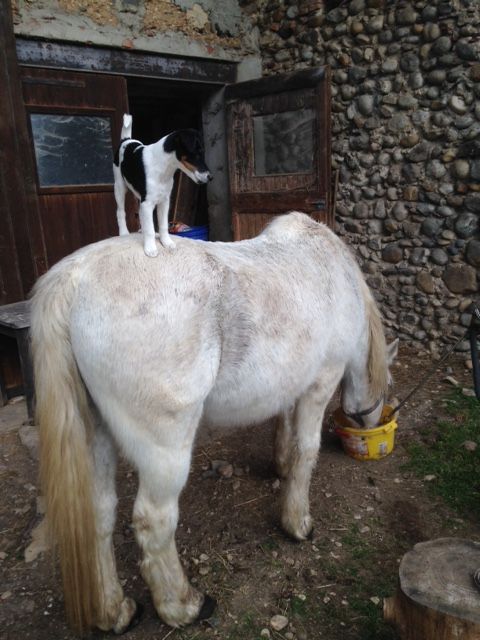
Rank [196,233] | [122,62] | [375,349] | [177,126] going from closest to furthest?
[375,349] < [122,62] < [196,233] < [177,126]

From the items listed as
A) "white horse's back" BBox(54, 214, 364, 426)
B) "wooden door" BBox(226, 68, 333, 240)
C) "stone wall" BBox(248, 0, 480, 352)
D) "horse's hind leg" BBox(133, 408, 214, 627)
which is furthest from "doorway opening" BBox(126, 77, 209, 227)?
"horse's hind leg" BBox(133, 408, 214, 627)

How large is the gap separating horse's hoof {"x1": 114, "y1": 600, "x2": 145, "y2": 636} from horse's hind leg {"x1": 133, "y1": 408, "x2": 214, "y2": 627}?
121 mm

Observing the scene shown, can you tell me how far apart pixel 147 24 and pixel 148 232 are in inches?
154

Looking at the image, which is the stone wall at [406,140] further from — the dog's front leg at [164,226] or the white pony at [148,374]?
the dog's front leg at [164,226]

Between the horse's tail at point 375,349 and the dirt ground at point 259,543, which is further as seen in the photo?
the horse's tail at point 375,349

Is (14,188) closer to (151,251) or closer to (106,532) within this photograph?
(151,251)

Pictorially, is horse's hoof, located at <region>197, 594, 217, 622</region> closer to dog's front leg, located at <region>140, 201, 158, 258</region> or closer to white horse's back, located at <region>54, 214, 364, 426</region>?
white horse's back, located at <region>54, 214, 364, 426</region>

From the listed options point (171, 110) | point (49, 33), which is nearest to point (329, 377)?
point (49, 33)

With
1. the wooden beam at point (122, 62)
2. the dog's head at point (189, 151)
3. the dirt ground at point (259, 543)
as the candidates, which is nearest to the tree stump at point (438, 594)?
the dirt ground at point (259, 543)

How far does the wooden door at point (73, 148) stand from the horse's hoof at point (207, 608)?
3.38 metres

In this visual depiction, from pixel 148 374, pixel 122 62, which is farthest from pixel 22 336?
pixel 122 62

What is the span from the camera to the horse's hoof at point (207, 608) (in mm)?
2038

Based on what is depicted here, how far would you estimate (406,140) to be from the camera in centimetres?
463

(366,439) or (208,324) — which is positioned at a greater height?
(208,324)
